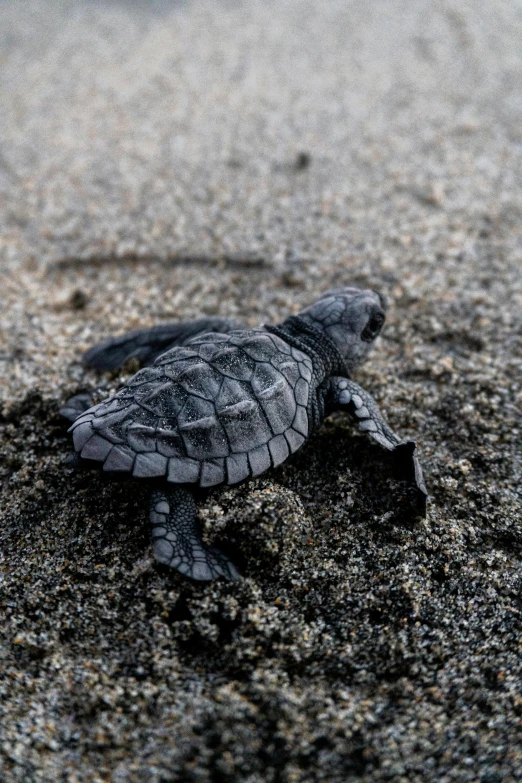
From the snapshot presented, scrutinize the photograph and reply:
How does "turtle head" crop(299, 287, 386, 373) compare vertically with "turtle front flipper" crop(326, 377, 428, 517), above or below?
above

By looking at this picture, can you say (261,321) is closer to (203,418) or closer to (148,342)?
(148,342)

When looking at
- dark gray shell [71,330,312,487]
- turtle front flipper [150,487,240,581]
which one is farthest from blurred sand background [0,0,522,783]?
dark gray shell [71,330,312,487]

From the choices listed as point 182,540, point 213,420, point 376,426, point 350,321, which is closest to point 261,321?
point 350,321

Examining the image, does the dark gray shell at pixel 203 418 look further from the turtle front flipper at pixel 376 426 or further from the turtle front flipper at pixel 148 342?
the turtle front flipper at pixel 148 342

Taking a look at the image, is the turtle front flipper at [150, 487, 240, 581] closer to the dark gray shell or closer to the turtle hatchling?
the turtle hatchling

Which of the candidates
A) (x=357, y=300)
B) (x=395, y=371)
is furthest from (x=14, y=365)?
(x=395, y=371)

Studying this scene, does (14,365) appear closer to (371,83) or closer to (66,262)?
(66,262)
